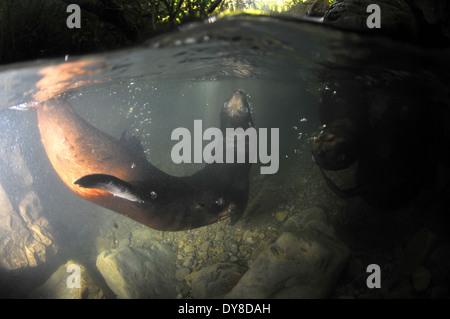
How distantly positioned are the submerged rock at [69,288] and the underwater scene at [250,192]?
0.04m

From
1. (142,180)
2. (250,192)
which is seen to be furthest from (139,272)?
(250,192)

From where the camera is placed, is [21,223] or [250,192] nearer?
[250,192]

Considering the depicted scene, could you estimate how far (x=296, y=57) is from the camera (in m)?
5.80

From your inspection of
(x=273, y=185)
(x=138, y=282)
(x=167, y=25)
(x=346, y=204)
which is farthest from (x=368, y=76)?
(x=138, y=282)

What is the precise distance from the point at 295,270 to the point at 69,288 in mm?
5166

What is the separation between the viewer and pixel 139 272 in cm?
558

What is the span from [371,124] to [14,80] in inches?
376

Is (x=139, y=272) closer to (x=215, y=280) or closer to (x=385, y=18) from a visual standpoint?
(x=215, y=280)

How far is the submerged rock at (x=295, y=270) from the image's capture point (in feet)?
14.1

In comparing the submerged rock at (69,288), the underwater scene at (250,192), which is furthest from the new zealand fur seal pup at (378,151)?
the submerged rock at (69,288)

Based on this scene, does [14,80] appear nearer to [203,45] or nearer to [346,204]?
[203,45]

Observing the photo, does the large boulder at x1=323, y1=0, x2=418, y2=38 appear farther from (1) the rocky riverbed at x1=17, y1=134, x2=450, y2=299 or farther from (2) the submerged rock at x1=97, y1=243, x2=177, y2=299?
(2) the submerged rock at x1=97, y1=243, x2=177, y2=299

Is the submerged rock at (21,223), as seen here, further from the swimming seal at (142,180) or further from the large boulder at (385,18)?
the large boulder at (385,18)
